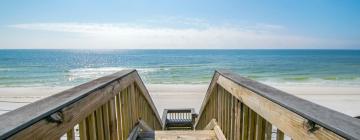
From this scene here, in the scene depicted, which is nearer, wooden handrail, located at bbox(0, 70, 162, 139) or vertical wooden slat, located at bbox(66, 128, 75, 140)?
wooden handrail, located at bbox(0, 70, 162, 139)

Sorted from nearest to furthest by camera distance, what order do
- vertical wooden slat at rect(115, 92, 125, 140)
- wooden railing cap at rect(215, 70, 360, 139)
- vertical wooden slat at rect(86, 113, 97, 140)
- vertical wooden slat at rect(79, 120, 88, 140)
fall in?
wooden railing cap at rect(215, 70, 360, 139) → vertical wooden slat at rect(79, 120, 88, 140) → vertical wooden slat at rect(86, 113, 97, 140) → vertical wooden slat at rect(115, 92, 125, 140)

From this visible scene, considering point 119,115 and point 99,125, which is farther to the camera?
point 119,115

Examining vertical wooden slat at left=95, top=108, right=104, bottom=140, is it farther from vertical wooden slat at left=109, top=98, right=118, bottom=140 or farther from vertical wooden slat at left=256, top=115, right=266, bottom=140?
vertical wooden slat at left=256, top=115, right=266, bottom=140

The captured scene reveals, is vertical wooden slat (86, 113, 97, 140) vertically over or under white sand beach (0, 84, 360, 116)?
over

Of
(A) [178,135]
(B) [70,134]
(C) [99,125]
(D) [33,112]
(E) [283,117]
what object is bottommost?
(A) [178,135]

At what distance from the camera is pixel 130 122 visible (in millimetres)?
2756

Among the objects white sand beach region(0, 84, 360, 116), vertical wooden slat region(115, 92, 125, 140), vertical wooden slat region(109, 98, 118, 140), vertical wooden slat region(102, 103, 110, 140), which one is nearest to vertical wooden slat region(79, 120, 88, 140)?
vertical wooden slat region(102, 103, 110, 140)

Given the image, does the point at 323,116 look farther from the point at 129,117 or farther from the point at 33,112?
the point at 129,117

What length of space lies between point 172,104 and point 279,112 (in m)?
11.9

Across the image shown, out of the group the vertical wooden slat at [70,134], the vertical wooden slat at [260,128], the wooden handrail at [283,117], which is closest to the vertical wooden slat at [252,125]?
the wooden handrail at [283,117]

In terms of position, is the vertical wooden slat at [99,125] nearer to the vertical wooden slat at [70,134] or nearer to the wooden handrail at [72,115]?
the wooden handrail at [72,115]

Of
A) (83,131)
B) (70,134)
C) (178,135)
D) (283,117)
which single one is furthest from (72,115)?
(178,135)

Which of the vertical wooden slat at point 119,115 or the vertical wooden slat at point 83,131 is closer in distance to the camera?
the vertical wooden slat at point 83,131

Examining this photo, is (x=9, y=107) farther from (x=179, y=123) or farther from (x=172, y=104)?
(x=179, y=123)
